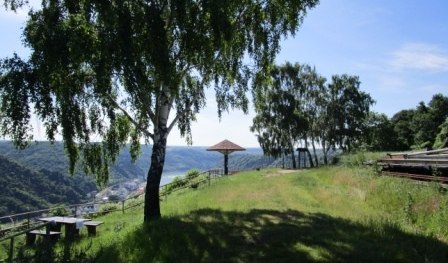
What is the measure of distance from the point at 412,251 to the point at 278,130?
2022 inches

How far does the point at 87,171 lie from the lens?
16891 mm

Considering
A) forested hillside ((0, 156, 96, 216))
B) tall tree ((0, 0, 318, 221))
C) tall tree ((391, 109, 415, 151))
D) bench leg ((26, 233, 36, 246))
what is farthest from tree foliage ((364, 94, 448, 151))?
forested hillside ((0, 156, 96, 216))

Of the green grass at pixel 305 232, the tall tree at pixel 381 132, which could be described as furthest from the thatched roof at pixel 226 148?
the tall tree at pixel 381 132

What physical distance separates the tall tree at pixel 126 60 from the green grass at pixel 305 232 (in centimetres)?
368

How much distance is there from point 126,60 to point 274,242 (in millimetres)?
6901

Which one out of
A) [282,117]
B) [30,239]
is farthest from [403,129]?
[30,239]

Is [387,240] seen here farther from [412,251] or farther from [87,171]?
[87,171]

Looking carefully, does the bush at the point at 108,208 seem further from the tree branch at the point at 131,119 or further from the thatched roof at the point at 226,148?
the tree branch at the point at 131,119

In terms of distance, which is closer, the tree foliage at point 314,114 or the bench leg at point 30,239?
the bench leg at point 30,239

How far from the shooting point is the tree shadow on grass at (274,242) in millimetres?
9914

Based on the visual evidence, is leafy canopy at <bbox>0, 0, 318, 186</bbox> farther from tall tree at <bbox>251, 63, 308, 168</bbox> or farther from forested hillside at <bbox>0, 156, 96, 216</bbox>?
forested hillside at <bbox>0, 156, 96, 216</bbox>

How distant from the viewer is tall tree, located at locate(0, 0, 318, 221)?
41.9ft

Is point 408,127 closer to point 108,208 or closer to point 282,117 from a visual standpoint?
point 282,117

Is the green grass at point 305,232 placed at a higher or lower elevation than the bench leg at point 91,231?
higher
